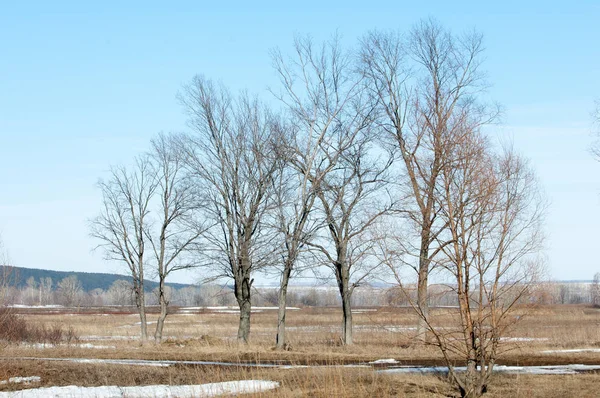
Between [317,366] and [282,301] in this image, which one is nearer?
[317,366]

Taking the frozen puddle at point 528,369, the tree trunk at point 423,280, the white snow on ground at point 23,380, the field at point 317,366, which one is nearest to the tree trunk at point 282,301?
the field at point 317,366

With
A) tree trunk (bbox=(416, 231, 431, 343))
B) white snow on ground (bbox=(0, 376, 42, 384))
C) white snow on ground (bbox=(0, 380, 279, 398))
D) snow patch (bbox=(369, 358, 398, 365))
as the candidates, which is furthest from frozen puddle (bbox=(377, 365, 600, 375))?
white snow on ground (bbox=(0, 376, 42, 384))

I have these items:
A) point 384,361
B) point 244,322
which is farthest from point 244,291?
point 384,361

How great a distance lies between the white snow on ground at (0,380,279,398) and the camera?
13.3 metres

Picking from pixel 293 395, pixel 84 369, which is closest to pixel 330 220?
pixel 84 369

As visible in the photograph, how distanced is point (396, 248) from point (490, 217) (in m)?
1.76

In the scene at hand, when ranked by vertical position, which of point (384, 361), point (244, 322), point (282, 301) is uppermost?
point (282, 301)

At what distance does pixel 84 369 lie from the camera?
1825 cm

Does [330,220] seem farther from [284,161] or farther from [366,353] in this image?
[366,353]

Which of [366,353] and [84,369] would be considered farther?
[366,353]

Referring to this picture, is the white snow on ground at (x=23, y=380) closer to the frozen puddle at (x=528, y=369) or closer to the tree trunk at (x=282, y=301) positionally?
the frozen puddle at (x=528, y=369)

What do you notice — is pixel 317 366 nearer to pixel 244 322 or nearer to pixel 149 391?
pixel 149 391

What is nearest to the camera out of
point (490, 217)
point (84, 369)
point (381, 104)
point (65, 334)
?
point (490, 217)

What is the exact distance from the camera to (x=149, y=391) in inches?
544
